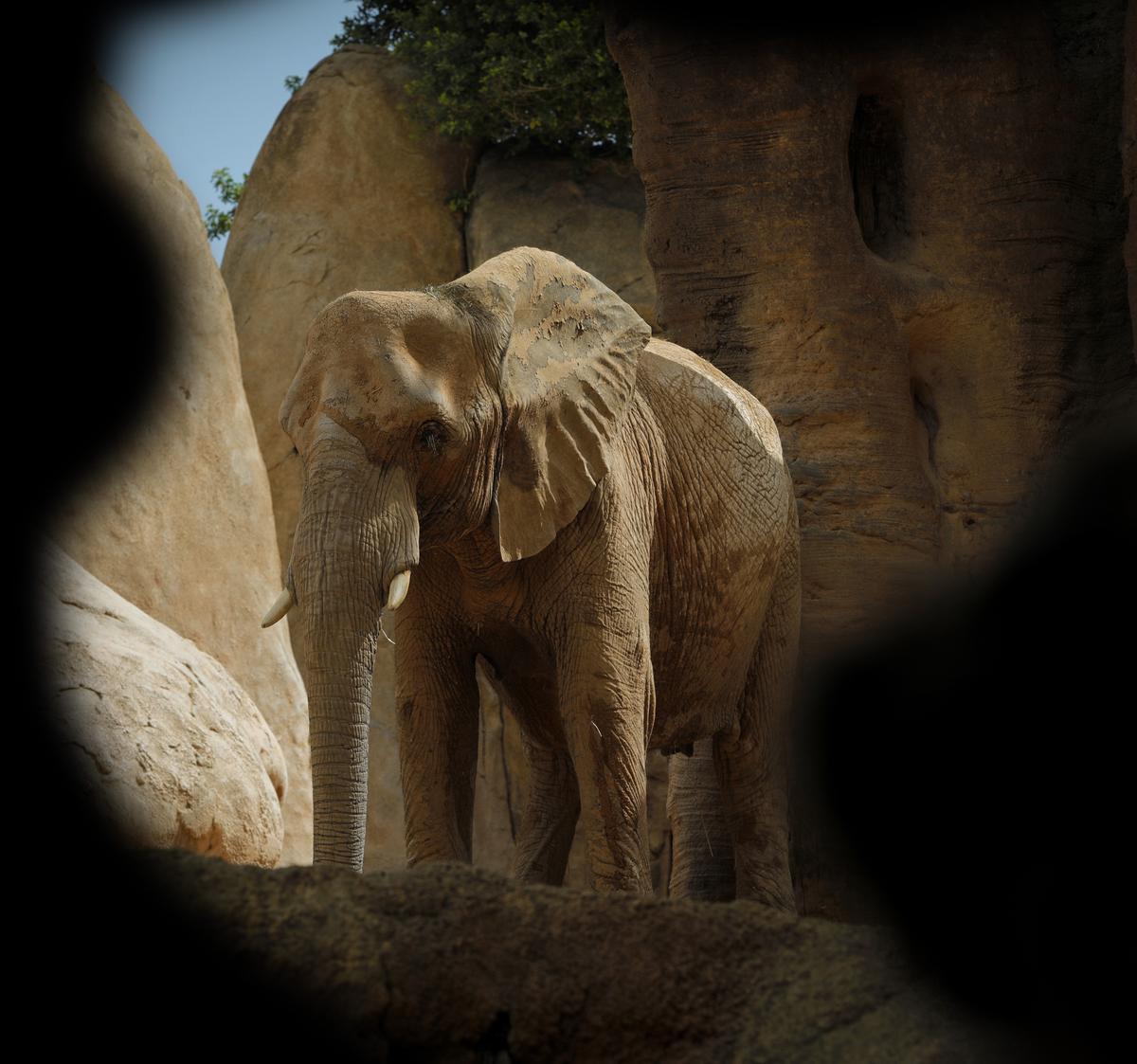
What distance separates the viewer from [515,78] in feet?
34.5

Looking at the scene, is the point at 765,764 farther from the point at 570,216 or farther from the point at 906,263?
the point at 570,216

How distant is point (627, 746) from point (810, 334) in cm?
311

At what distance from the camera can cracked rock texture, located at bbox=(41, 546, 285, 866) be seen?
433 cm

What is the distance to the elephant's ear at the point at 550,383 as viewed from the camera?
189 inches

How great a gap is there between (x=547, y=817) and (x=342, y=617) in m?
1.62

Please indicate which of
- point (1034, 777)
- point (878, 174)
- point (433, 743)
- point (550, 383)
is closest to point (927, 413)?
point (878, 174)

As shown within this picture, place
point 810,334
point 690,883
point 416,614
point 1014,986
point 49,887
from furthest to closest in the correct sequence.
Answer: point 810,334 → point 690,883 → point 416,614 → point 1014,986 → point 49,887

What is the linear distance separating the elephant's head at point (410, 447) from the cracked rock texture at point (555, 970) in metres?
2.15

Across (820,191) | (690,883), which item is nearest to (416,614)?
(690,883)

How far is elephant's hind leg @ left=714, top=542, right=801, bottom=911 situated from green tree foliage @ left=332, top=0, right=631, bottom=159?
5254 mm

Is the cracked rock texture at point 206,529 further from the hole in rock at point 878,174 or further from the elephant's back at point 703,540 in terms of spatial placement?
the hole in rock at point 878,174

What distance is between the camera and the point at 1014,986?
1727mm

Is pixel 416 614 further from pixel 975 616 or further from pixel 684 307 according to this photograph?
pixel 975 616

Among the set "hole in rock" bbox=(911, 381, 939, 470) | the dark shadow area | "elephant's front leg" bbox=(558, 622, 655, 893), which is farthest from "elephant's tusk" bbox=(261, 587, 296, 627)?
"hole in rock" bbox=(911, 381, 939, 470)
